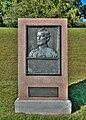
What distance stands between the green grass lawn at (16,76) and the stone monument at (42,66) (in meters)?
0.43

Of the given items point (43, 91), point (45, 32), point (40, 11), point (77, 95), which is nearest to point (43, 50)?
point (45, 32)

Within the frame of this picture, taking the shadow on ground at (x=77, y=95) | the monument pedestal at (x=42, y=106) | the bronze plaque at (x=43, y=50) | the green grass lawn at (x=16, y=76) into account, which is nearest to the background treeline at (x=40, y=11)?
the green grass lawn at (x=16, y=76)

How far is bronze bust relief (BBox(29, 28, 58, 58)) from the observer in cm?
764

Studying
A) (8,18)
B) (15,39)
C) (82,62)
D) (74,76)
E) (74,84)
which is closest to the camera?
(74,84)

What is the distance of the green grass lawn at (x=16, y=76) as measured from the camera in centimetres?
730

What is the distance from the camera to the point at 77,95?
337 inches

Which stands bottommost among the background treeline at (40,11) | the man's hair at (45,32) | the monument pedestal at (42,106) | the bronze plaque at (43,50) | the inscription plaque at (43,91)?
the monument pedestal at (42,106)

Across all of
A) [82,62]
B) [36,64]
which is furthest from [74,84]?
[82,62]

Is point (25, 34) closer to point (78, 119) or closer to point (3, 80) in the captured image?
point (78, 119)

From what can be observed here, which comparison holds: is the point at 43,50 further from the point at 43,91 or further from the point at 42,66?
the point at 43,91

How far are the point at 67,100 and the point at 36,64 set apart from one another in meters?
1.07

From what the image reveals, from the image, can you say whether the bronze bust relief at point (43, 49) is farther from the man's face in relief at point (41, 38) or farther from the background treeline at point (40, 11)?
the background treeline at point (40, 11)

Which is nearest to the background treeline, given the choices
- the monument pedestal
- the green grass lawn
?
the green grass lawn

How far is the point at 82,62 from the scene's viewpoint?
12820 millimetres
